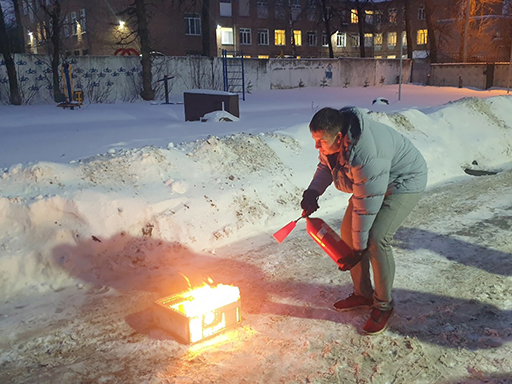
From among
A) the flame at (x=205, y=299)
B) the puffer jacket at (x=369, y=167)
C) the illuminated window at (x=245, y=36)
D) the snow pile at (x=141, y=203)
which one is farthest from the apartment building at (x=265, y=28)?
the puffer jacket at (x=369, y=167)

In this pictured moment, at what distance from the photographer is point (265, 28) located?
50.9m

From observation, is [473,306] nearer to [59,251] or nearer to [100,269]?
[100,269]

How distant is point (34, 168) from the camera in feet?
18.5

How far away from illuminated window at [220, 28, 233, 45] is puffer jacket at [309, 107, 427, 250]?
157 feet

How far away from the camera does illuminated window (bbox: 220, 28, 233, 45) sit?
48.8m

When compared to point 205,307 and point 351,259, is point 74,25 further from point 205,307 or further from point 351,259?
point 351,259

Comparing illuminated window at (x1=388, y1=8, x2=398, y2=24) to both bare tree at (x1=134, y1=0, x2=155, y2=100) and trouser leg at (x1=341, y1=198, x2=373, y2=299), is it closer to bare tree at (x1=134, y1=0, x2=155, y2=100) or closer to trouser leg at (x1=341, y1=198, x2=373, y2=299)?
bare tree at (x1=134, y1=0, x2=155, y2=100)

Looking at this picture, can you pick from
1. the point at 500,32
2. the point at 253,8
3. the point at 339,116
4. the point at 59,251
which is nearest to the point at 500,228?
the point at 339,116

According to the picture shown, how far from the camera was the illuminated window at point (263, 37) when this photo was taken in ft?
167

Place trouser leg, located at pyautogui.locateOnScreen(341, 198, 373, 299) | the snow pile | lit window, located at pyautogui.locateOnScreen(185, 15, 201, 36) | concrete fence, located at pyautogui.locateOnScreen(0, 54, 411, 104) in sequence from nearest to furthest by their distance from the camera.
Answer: trouser leg, located at pyautogui.locateOnScreen(341, 198, 373, 299) → the snow pile → concrete fence, located at pyautogui.locateOnScreen(0, 54, 411, 104) → lit window, located at pyautogui.locateOnScreen(185, 15, 201, 36)

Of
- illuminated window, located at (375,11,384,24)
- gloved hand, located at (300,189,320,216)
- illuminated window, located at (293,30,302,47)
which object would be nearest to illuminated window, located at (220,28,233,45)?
illuminated window, located at (293,30,302,47)

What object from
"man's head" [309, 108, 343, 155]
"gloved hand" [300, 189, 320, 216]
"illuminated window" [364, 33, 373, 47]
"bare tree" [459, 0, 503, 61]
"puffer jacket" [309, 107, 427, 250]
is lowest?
"gloved hand" [300, 189, 320, 216]

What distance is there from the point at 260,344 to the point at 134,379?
0.94m

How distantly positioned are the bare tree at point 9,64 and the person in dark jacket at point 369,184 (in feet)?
61.0
